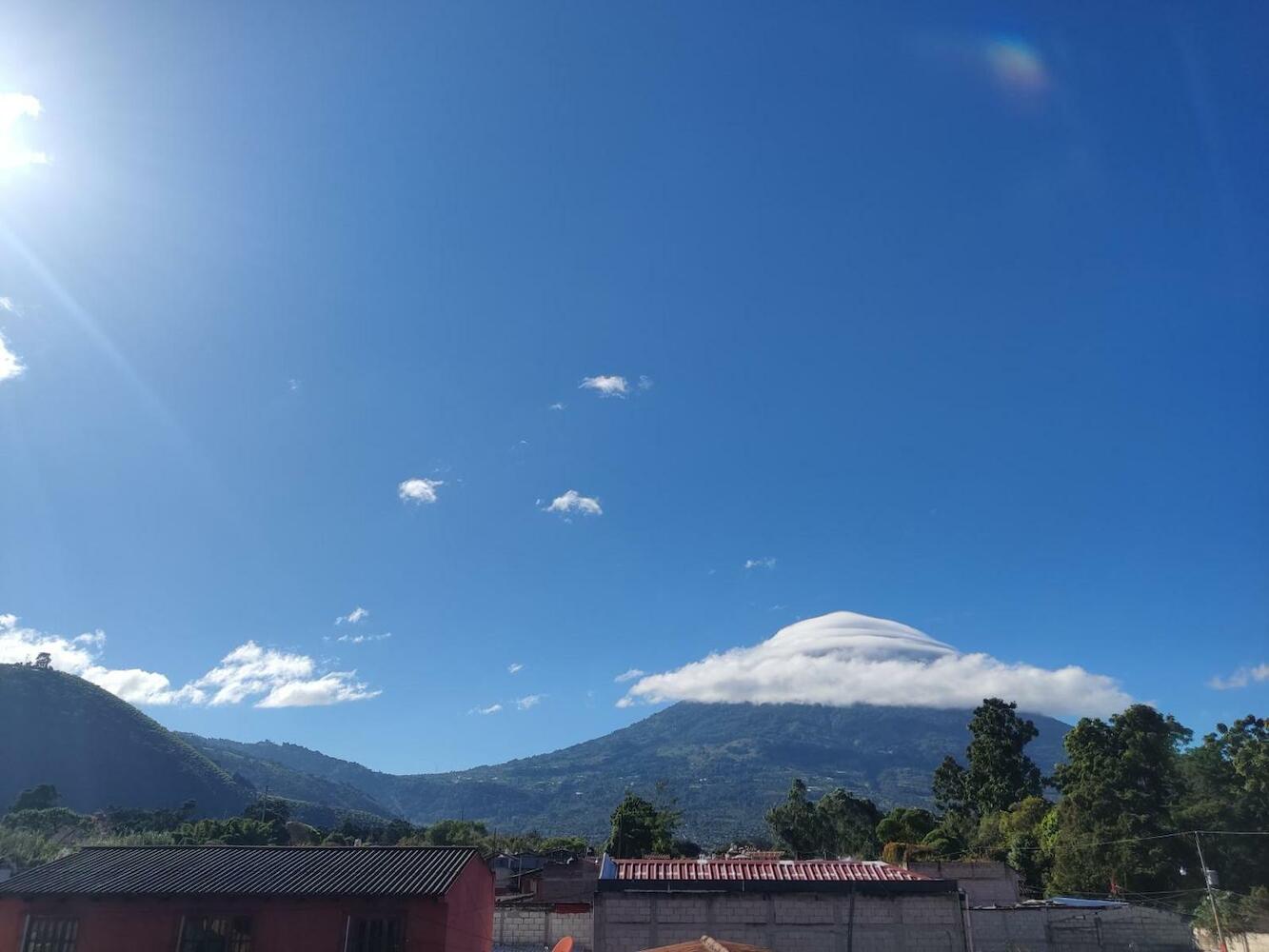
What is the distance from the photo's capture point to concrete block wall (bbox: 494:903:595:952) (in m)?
32.3

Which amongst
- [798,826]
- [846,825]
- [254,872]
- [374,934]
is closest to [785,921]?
[374,934]

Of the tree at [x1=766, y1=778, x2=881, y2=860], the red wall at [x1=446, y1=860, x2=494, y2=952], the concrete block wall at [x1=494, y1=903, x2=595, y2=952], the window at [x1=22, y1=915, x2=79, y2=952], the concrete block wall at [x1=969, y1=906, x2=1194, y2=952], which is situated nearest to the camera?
the red wall at [x1=446, y1=860, x2=494, y2=952]

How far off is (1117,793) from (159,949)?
45.7m

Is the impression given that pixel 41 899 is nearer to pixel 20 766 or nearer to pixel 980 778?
pixel 980 778

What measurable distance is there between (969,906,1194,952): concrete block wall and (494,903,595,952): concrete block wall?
15.4 m

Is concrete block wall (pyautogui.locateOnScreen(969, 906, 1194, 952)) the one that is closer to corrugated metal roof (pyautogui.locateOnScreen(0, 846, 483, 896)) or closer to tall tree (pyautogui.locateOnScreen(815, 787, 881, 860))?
corrugated metal roof (pyautogui.locateOnScreen(0, 846, 483, 896))

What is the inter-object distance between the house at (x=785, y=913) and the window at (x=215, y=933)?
9.31 meters

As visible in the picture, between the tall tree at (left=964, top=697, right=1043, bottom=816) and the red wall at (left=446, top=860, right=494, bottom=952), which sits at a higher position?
the tall tree at (left=964, top=697, right=1043, bottom=816)

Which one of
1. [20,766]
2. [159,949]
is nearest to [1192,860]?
[159,949]

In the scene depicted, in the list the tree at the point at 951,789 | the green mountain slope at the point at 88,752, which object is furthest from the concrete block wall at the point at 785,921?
the green mountain slope at the point at 88,752

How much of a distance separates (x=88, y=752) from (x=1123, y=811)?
18567cm

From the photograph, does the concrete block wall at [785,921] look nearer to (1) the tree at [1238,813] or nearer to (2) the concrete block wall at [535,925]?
(2) the concrete block wall at [535,925]

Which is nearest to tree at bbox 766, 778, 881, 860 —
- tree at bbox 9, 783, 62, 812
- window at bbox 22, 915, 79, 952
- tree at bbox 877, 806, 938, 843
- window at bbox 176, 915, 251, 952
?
tree at bbox 877, 806, 938, 843

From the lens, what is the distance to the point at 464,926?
2486cm
